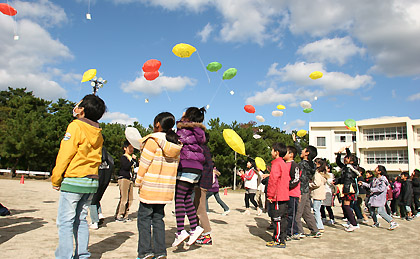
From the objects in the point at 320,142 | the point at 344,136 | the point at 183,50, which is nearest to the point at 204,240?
the point at 183,50

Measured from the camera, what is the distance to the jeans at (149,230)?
11.4 ft

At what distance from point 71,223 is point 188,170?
1.68 meters

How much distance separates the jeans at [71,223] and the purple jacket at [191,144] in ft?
4.73

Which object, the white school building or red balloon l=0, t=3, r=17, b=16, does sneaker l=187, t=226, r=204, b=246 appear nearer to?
red balloon l=0, t=3, r=17, b=16

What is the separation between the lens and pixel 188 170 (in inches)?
168

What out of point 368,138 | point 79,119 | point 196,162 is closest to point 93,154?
point 79,119

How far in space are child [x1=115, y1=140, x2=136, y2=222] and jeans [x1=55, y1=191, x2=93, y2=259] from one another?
3184 millimetres

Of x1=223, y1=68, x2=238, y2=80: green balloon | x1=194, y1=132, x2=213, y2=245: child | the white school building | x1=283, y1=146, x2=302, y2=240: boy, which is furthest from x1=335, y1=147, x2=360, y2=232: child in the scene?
the white school building

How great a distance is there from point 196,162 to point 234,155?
2456 centimetres

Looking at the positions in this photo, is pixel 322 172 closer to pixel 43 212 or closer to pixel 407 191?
pixel 407 191

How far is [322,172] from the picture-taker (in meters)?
7.76

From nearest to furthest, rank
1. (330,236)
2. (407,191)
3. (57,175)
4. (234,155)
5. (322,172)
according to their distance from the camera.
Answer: (57,175) < (330,236) < (322,172) < (407,191) < (234,155)

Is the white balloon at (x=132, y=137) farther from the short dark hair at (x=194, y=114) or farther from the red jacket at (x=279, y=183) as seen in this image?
the red jacket at (x=279, y=183)

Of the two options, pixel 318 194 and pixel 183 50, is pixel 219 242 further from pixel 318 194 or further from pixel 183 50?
pixel 183 50
